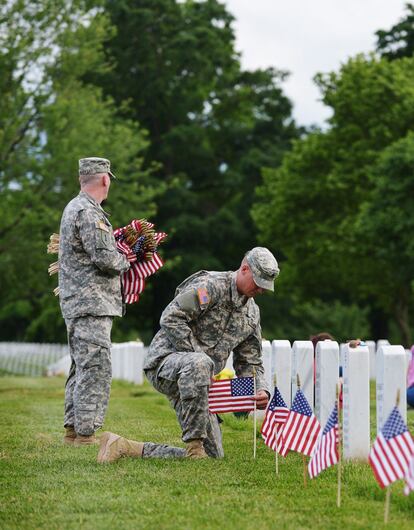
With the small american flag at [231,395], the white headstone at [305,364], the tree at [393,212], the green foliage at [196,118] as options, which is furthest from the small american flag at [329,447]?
the green foliage at [196,118]

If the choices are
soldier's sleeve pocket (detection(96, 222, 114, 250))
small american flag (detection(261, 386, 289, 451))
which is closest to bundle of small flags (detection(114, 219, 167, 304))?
soldier's sleeve pocket (detection(96, 222, 114, 250))

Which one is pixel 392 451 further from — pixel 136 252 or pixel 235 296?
pixel 136 252

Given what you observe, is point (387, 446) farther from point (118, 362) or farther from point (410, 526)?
point (118, 362)

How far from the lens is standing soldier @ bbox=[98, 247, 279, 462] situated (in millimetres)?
8406

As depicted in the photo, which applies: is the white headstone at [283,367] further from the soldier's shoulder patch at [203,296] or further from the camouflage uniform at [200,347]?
the soldier's shoulder patch at [203,296]

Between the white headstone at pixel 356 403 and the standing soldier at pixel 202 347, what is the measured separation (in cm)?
66

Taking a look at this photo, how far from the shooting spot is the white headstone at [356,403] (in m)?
8.48

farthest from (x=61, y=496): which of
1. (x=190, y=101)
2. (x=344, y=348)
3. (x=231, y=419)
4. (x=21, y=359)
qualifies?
(x=190, y=101)

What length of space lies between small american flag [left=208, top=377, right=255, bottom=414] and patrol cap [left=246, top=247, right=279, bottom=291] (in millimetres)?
814

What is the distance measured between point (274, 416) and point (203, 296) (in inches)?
41.9

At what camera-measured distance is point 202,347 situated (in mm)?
8883

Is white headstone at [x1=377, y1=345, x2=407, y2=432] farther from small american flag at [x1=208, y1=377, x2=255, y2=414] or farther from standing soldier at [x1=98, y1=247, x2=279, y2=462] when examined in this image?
small american flag at [x1=208, y1=377, x2=255, y2=414]

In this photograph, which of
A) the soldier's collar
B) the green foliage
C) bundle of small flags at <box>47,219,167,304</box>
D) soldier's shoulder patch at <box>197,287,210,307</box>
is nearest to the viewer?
soldier's shoulder patch at <box>197,287,210,307</box>

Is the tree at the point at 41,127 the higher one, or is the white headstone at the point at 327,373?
the tree at the point at 41,127
